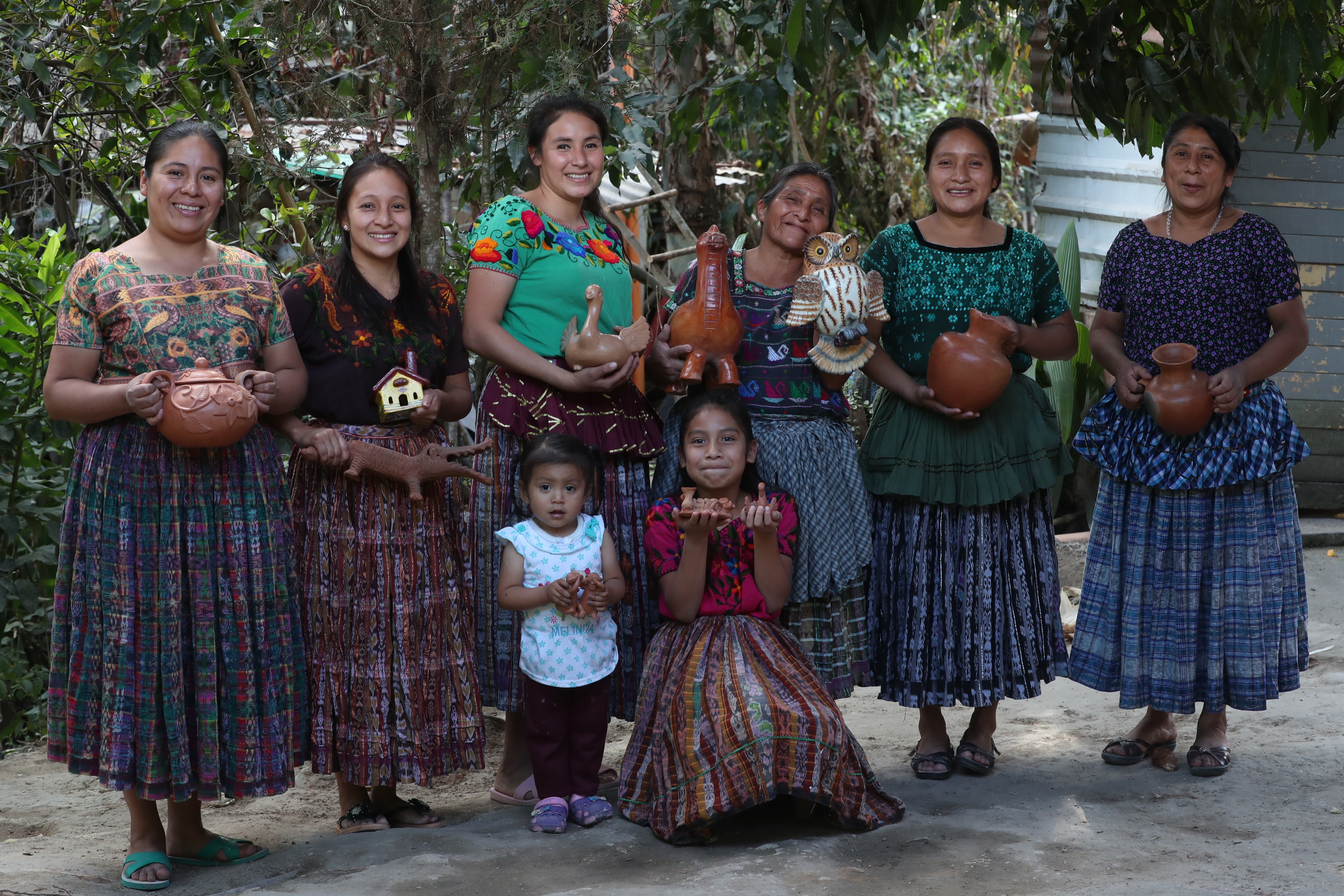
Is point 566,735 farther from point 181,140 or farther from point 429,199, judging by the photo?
point 429,199

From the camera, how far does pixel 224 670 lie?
2865 mm

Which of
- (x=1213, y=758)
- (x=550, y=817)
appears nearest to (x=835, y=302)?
(x=550, y=817)

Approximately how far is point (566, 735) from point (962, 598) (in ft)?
3.72

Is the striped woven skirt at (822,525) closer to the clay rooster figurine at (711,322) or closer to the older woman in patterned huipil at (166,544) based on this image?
the clay rooster figurine at (711,322)

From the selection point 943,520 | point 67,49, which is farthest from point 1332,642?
point 67,49

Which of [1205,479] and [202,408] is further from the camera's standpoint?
[1205,479]

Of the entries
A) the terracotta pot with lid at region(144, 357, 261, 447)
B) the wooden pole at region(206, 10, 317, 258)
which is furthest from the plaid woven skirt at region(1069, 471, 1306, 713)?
the wooden pole at region(206, 10, 317, 258)

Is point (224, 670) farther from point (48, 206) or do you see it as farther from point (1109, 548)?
point (48, 206)

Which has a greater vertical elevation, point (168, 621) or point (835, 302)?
point (835, 302)

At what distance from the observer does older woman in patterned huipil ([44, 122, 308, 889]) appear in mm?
2775

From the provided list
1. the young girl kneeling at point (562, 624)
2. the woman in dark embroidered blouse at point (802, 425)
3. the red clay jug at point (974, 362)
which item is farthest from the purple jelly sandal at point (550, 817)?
the red clay jug at point (974, 362)

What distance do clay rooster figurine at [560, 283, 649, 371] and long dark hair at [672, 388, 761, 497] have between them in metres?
0.20

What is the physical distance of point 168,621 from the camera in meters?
2.79

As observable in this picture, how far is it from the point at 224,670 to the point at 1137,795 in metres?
2.35
